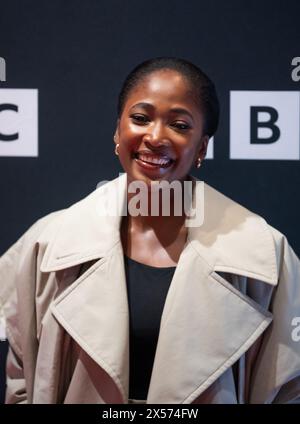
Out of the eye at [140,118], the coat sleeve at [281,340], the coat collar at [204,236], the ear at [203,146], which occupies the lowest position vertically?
the coat sleeve at [281,340]

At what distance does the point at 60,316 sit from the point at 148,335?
176 millimetres

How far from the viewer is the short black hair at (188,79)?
1.03 meters

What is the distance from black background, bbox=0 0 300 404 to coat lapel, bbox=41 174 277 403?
238 mm

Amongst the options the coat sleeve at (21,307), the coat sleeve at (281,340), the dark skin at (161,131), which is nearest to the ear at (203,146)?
the dark skin at (161,131)

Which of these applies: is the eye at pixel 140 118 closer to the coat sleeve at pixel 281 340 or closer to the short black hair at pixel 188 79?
the short black hair at pixel 188 79

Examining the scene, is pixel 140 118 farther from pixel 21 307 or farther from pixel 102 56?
pixel 21 307

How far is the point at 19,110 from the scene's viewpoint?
4.05ft

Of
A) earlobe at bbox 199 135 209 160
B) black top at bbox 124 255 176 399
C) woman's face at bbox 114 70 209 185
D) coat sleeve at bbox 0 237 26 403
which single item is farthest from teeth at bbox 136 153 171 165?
coat sleeve at bbox 0 237 26 403

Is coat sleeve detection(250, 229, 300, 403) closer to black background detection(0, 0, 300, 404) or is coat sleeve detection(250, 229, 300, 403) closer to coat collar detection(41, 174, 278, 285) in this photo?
coat collar detection(41, 174, 278, 285)

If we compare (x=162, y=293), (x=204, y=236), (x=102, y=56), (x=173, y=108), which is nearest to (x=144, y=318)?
(x=162, y=293)

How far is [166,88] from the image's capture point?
3.30 feet

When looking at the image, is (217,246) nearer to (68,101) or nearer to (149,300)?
(149,300)

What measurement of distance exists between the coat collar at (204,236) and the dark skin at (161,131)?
2.6 inches

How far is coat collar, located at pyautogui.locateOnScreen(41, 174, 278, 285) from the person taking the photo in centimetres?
104
